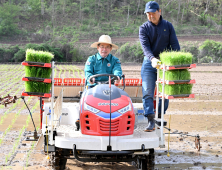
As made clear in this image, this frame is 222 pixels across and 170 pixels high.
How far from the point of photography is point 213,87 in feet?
48.2

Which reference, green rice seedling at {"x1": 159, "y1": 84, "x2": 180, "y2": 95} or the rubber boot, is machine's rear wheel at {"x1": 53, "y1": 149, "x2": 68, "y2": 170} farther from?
green rice seedling at {"x1": 159, "y1": 84, "x2": 180, "y2": 95}

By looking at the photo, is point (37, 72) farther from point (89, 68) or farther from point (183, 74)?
point (183, 74)

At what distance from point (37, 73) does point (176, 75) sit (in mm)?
1820

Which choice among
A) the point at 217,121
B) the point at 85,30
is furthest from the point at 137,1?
the point at 217,121

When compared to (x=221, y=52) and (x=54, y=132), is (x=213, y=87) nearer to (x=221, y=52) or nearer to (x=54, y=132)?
(x=54, y=132)

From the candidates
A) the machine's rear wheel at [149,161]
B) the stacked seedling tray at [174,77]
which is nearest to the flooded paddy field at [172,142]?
the machine's rear wheel at [149,161]

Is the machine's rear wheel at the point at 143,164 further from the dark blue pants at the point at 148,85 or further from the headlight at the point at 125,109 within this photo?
the headlight at the point at 125,109

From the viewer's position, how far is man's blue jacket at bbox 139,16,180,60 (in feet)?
15.3

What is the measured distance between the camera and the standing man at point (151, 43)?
447 centimetres

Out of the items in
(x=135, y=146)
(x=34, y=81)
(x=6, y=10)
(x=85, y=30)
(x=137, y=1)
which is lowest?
(x=135, y=146)

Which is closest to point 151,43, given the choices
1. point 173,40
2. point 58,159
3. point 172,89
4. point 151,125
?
point 173,40

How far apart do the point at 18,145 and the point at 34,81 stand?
79.9 inches

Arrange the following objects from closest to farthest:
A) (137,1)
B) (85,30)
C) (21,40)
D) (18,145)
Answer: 1. (18,145)
2. (21,40)
3. (85,30)
4. (137,1)

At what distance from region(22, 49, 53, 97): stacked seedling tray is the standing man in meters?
1.42
